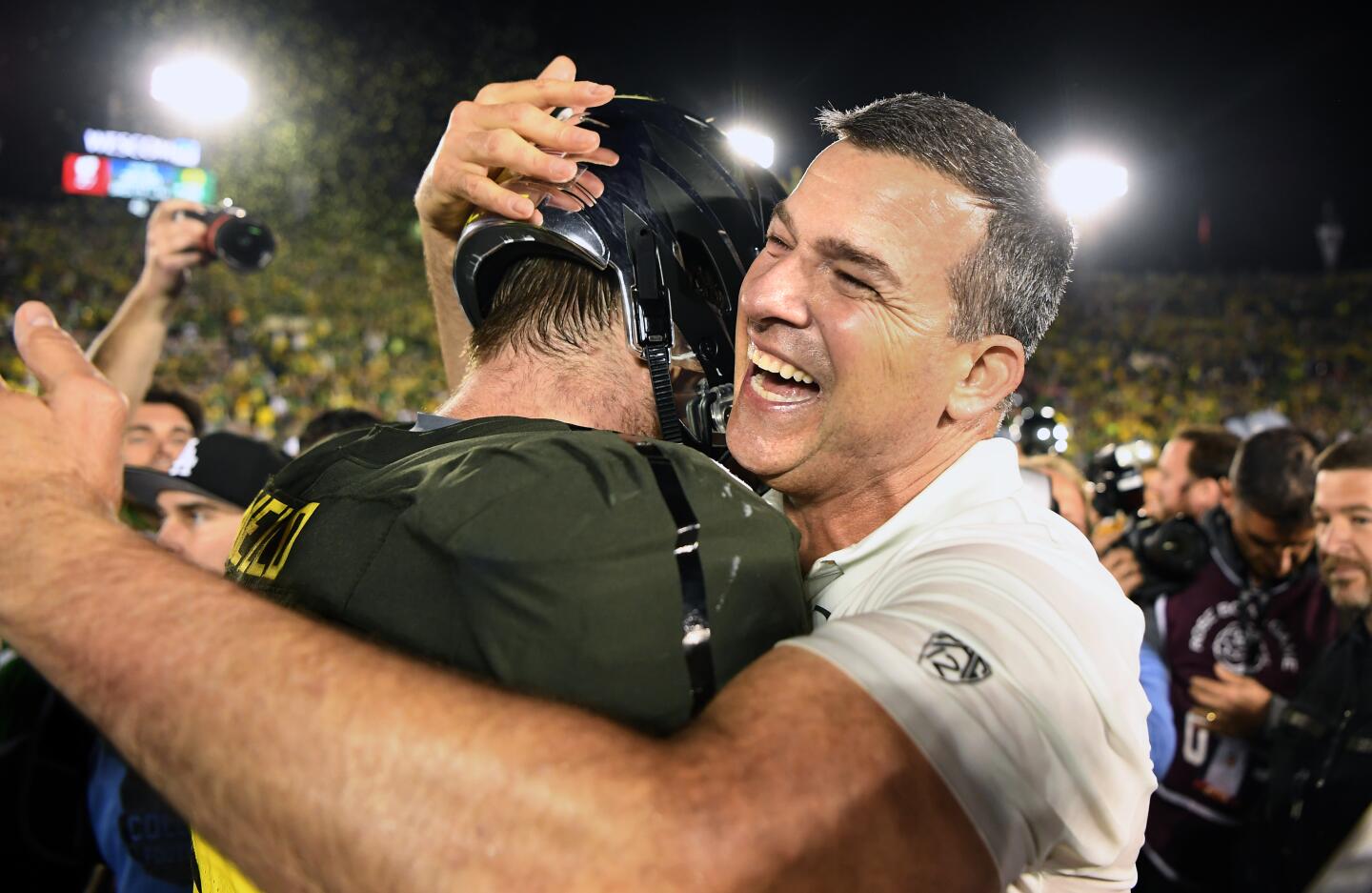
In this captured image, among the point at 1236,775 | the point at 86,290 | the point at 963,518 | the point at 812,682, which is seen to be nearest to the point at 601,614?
the point at 812,682

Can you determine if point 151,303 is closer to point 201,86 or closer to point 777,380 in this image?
point 777,380

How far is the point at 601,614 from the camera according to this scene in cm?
104

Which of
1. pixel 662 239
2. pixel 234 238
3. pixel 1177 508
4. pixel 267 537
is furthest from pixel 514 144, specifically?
pixel 1177 508

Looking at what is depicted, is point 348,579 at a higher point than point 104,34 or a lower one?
lower

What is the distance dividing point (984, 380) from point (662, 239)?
2.01ft

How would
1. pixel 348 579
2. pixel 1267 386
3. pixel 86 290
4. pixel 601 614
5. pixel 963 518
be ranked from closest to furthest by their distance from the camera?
1. pixel 601 614
2. pixel 348 579
3. pixel 963 518
4. pixel 86 290
5. pixel 1267 386

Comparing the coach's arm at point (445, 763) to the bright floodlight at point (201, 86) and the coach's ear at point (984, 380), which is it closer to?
the coach's ear at point (984, 380)

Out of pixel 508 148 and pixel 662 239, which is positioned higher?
pixel 508 148

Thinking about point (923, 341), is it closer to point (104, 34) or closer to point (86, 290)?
point (86, 290)

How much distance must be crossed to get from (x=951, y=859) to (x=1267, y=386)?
32453 millimetres

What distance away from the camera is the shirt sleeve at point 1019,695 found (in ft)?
3.35

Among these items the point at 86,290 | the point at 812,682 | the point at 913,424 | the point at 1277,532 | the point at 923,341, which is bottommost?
the point at 86,290

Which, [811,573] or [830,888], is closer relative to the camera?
[830,888]

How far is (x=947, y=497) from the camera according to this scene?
1.63 meters
